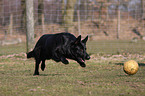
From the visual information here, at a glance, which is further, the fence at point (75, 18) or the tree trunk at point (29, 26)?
the fence at point (75, 18)

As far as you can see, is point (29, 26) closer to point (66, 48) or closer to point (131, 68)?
point (66, 48)

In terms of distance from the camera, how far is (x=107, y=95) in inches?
201

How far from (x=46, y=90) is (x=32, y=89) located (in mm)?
306

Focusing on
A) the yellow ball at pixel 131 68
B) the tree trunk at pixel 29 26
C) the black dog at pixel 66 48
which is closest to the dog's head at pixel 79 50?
the black dog at pixel 66 48

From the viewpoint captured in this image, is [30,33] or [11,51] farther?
[11,51]

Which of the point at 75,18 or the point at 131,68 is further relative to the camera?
the point at 75,18

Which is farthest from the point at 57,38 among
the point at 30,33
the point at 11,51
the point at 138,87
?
the point at 11,51

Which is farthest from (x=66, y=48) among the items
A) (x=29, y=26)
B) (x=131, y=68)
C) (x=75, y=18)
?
(x=75, y=18)

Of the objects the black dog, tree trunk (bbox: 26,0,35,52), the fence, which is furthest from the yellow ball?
tree trunk (bbox: 26,0,35,52)

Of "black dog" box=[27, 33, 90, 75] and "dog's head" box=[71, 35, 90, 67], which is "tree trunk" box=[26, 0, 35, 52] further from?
"dog's head" box=[71, 35, 90, 67]

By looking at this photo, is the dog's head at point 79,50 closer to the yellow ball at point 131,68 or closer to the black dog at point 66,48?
the black dog at point 66,48

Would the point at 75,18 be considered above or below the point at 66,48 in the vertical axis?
above

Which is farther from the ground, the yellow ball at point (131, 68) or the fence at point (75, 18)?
the fence at point (75, 18)

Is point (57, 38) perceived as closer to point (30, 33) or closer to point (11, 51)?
point (30, 33)
